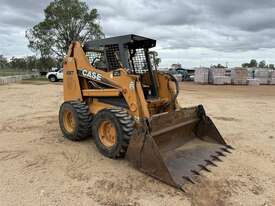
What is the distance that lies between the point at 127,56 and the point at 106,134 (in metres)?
1.49

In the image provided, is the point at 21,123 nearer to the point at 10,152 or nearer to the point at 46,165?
the point at 10,152

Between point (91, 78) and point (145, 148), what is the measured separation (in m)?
2.21

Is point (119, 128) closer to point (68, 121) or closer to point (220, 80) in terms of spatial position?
point (68, 121)

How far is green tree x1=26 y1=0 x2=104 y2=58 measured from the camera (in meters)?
37.0

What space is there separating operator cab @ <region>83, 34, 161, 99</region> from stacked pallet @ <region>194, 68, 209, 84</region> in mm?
25858

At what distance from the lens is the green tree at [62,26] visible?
1458 inches

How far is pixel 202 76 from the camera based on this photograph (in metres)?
31.3

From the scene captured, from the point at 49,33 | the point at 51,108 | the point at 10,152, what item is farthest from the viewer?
the point at 49,33

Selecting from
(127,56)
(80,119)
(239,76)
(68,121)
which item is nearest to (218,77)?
(239,76)

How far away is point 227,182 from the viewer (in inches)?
167

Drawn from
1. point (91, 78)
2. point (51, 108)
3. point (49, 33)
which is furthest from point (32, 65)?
point (91, 78)

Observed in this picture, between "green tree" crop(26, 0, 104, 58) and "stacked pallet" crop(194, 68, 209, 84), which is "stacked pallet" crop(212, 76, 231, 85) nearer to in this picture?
"stacked pallet" crop(194, 68, 209, 84)

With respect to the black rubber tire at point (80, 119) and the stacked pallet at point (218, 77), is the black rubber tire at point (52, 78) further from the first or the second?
the black rubber tire at point (80, 119)

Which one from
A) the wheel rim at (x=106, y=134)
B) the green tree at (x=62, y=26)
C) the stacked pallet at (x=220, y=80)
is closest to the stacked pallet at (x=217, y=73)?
the stacked pallet at (x=220, y=80)
